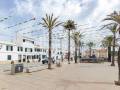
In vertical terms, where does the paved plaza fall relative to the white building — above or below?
below

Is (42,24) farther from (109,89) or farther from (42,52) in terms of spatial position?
(42,52)

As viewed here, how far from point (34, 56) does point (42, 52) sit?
1071 centimetres

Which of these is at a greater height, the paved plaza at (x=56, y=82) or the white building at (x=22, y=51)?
the white building at (x=22, y=51)

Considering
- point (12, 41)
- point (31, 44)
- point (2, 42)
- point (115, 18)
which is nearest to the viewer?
point (115, 18)

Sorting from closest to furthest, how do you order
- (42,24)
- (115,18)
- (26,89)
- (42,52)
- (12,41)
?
(26,89)
(115,18)
(42,24)
(12,41)
(42,52)

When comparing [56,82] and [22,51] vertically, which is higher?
[22,51]

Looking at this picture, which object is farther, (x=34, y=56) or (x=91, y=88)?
(x=34, y=56)

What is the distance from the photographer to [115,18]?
27.4 meters

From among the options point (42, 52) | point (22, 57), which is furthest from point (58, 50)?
point (22, 57)

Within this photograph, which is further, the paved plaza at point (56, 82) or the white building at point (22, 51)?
the white building at point (22, 51)

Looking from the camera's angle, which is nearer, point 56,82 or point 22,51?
point 56,82

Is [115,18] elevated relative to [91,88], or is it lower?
elevated

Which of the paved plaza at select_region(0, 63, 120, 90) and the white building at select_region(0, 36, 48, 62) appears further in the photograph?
the white building at select_region(0, 36, 48, 62)

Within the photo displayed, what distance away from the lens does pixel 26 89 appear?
20812 mm
